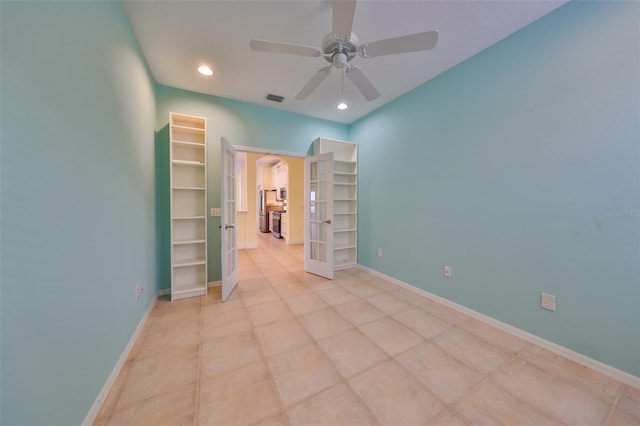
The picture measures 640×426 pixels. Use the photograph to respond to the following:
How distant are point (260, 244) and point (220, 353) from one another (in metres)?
4.84

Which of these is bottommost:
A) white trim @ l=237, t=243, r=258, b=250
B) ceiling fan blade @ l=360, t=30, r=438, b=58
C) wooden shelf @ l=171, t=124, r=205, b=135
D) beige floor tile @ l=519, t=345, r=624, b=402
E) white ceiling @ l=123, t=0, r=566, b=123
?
beige floor tile @ l=519, t=345, r=624, b=402

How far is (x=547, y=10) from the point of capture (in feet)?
5.92

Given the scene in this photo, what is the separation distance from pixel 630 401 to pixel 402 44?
2.87m

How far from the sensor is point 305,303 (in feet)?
8.82

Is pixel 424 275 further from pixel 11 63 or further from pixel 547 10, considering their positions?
pixel 11 63

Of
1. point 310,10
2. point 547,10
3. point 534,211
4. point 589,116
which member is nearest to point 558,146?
point 589,116

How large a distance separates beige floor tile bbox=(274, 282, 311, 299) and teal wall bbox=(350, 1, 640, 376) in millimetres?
1670

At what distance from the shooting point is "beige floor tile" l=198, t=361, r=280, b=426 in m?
1.26

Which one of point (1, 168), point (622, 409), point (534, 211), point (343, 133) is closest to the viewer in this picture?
point (1, 168)

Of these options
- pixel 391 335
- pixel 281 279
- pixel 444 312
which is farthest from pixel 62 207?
pixel 444 312

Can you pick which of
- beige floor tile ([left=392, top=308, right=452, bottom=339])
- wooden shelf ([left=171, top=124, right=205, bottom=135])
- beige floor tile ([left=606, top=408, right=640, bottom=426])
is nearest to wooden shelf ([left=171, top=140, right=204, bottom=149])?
wooden shelf ([left=171, top=124, right=205, bottom=135])

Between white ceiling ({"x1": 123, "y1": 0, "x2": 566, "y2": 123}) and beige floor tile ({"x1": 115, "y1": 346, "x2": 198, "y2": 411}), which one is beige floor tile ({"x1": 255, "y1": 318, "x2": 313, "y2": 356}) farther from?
white ceiling ({"x1": 123, "y1": 0, "x2": 566, "y2": 123})

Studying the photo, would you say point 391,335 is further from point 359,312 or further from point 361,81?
point 361,81

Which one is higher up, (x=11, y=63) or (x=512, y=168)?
(x=11, y=63)
